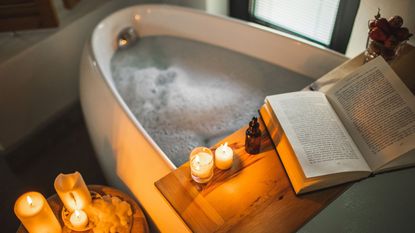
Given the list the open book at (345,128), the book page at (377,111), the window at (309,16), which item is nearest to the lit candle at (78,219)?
the open book at (345,128)

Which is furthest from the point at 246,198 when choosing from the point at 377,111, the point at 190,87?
the point at 190,87

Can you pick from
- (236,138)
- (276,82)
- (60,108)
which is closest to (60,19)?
(60,108)

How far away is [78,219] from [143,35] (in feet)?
4.23

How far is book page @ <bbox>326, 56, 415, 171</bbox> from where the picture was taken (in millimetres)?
980

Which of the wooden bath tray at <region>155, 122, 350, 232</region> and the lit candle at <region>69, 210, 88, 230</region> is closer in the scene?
the wooden bath tray at <region>155, 122, 350, 232</region>

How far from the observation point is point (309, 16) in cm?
195

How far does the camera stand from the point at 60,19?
2043 mm

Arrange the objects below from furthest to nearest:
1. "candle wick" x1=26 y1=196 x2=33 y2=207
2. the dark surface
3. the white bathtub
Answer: the dark surface < the white bathtub < "candle wick" x1=26 y1=196 x2=33 y2=207

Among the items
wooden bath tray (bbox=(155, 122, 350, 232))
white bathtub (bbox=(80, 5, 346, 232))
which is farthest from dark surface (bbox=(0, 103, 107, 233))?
wooden bath tray (bbox=(155, 122, 350, 232))

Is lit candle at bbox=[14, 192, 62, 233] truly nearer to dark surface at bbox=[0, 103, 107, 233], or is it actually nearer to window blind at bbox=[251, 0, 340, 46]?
dark surface at bbox=[0, 103, 107, 233]

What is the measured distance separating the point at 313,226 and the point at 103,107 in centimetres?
99

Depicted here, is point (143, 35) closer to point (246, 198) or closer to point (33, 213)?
point (33, 213)

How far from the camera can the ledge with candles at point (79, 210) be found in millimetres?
1135

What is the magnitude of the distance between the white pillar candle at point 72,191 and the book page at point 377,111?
2.77 ft
